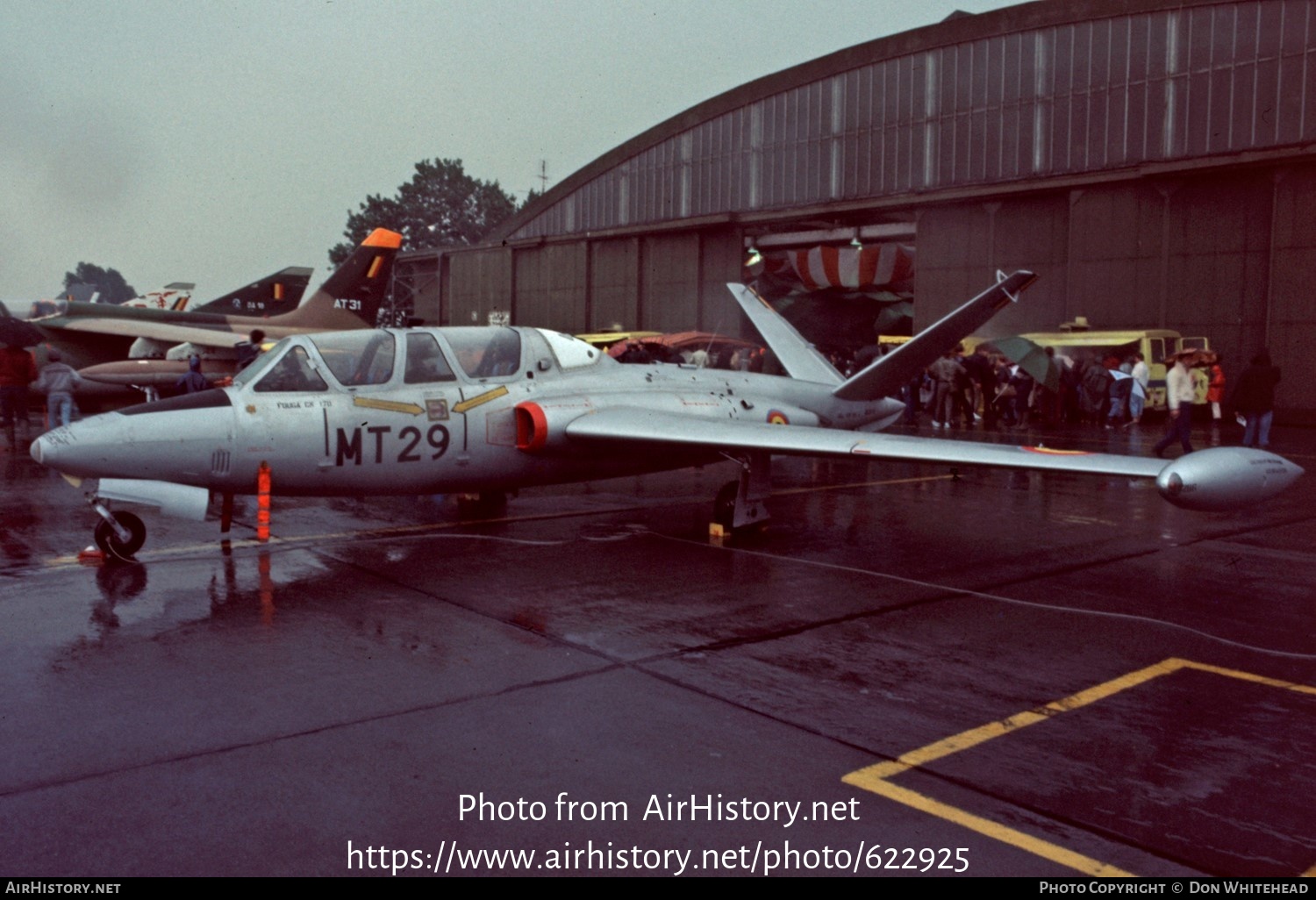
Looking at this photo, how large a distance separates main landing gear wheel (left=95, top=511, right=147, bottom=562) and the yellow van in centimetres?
2551

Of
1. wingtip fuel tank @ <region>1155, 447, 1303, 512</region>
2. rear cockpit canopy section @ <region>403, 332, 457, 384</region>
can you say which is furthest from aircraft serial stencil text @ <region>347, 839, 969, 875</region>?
rear cockpit canopy section @ <region>403, 332, 457, 384</region>

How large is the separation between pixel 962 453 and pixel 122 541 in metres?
7.21

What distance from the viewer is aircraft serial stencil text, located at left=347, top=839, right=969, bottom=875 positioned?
11.5 ft

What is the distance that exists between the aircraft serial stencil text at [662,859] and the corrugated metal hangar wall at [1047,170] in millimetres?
31913

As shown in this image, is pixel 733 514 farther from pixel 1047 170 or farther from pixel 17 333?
pixel 1047 170

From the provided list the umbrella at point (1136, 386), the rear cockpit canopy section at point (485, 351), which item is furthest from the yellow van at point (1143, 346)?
the rear cockpit canopy section at point (485, 351)

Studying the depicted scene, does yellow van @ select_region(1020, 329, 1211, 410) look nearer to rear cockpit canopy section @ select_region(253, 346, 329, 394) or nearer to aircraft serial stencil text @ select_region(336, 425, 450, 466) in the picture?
aircraft serial stencil text @ select_region(336, 425, 450, 466)

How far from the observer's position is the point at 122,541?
826 cm

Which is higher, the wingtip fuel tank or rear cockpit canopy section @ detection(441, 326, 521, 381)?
rear cockpit canopy section @ detection(441, 326, 521, 381)

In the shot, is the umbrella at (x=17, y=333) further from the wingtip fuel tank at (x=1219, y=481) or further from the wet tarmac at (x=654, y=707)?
the wingtip fuel tank at (x=1219, y=481)

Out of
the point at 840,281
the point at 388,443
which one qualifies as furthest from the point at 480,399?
the point at 840,281

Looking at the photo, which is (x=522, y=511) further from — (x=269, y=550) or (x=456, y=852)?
(x=456, y=852)

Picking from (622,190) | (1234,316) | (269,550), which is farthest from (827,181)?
(269,550)

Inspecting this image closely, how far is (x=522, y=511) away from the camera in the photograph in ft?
38.1
